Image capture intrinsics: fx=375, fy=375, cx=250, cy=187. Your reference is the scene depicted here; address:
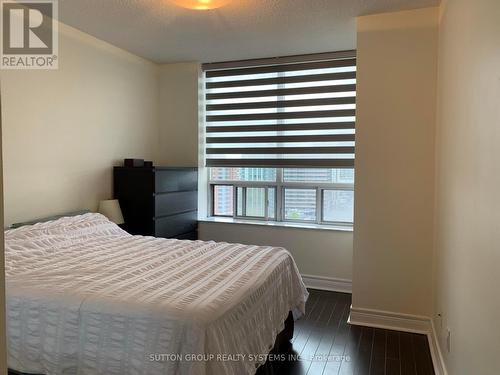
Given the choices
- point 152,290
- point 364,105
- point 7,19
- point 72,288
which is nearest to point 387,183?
point 364,105

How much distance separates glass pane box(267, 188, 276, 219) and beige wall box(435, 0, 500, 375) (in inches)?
86.4

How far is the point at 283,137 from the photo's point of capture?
434cm

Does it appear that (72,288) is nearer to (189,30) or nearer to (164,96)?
(189,30)

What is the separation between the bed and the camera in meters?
1.59

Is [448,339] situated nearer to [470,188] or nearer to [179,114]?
[470,188]

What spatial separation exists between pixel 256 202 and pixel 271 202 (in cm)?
20

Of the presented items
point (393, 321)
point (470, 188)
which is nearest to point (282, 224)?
point (393, 321)

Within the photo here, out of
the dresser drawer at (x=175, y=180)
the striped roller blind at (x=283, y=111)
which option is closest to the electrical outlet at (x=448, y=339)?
the striped roller blind at (x=283, y=111)

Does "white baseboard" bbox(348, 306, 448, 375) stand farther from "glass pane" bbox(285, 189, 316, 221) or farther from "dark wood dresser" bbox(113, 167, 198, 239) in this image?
"dark wood dresser" bbox(113, 167, 198, 239)

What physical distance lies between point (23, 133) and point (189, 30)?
1.69 meters

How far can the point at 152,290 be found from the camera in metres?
1.89

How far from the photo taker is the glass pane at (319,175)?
4180 mm

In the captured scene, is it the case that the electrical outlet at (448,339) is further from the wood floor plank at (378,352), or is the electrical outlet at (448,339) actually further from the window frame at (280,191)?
the window frame at (280,191)

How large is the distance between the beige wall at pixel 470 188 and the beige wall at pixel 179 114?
9.38ft
